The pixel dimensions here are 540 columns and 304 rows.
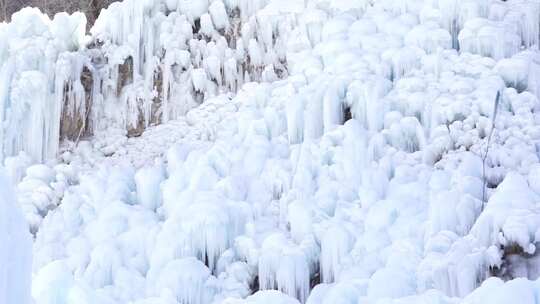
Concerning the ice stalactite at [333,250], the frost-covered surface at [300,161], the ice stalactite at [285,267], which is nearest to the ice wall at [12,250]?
the frost-covered surface at [300,161]

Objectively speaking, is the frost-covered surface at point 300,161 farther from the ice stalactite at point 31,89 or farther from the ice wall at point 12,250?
the ice wall at point 12,250

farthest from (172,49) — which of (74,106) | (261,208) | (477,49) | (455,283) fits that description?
(455,283)

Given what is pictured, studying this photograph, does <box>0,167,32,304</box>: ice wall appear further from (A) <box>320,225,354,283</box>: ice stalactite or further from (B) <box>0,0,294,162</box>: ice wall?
(B) <box>0,0,294,162</box>: ice wall

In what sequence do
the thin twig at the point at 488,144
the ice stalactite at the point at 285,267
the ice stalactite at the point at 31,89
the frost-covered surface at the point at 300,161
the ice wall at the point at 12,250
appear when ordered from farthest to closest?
1. the ice stalactite at the point at 31,89
2. the thin twig at the point at 488,144
3. the ice stalactite at the point at 285,267
4. the frost-covered surface at the point at 300,161
5. the ice wall at the point at 12,250

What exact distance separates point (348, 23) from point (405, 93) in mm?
1094

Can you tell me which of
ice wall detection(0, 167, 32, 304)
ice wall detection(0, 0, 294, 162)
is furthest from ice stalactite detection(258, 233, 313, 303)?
ice wall detection(0, 167, 32, 304)

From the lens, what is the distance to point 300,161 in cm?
630

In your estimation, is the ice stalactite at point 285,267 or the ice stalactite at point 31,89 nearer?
the ice stalactite at point 285,267

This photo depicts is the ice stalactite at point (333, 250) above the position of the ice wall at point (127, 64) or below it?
below

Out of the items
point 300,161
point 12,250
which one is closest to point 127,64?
point 300,161

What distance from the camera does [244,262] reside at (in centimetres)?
579

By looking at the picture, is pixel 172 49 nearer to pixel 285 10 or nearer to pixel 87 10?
pixel 285 10

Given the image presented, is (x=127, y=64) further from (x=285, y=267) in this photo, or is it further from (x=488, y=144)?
(x=488, y=144)

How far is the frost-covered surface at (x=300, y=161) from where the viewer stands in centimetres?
526
